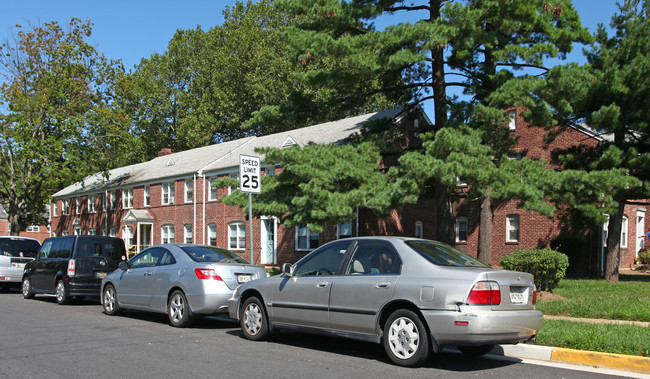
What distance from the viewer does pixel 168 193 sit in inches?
1457

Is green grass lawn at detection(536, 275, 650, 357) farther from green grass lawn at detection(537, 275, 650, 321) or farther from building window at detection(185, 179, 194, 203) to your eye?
building window at detection(185, 179, 194, 203)

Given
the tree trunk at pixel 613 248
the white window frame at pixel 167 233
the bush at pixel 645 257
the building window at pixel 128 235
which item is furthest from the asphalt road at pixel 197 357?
the building window at pixel 128 235

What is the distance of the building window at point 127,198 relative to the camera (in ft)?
133

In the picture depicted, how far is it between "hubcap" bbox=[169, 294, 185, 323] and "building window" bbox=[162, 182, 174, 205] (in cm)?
2690

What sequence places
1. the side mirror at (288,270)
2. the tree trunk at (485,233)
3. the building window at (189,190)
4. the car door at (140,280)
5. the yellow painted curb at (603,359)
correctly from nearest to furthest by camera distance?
the yellow painted curb at (603,359)
the side mirror at (288,270)
the car door at (140,280)
the tree trunk at (485,233)
the building window at (189,190)

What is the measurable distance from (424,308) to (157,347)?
4028mm

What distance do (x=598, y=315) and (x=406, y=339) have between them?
5546 mm

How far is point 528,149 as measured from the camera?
2627cm

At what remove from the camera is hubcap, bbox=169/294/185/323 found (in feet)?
34.1

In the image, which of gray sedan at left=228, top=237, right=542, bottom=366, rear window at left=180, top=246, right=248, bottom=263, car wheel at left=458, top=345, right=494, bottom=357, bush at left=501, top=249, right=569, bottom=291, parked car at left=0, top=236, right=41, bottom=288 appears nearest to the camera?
gray sedan at left=228, top=237, right=542, bottom=366

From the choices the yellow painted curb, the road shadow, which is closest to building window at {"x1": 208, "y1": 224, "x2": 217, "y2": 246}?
the road shadow

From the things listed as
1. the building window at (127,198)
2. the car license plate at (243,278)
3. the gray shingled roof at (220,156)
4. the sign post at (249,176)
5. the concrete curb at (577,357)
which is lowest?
the concrete curb at (577,357)

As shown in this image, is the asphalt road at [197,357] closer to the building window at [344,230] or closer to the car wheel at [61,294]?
the car wheel at [61,294]

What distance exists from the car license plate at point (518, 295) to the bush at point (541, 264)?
6725 mm
